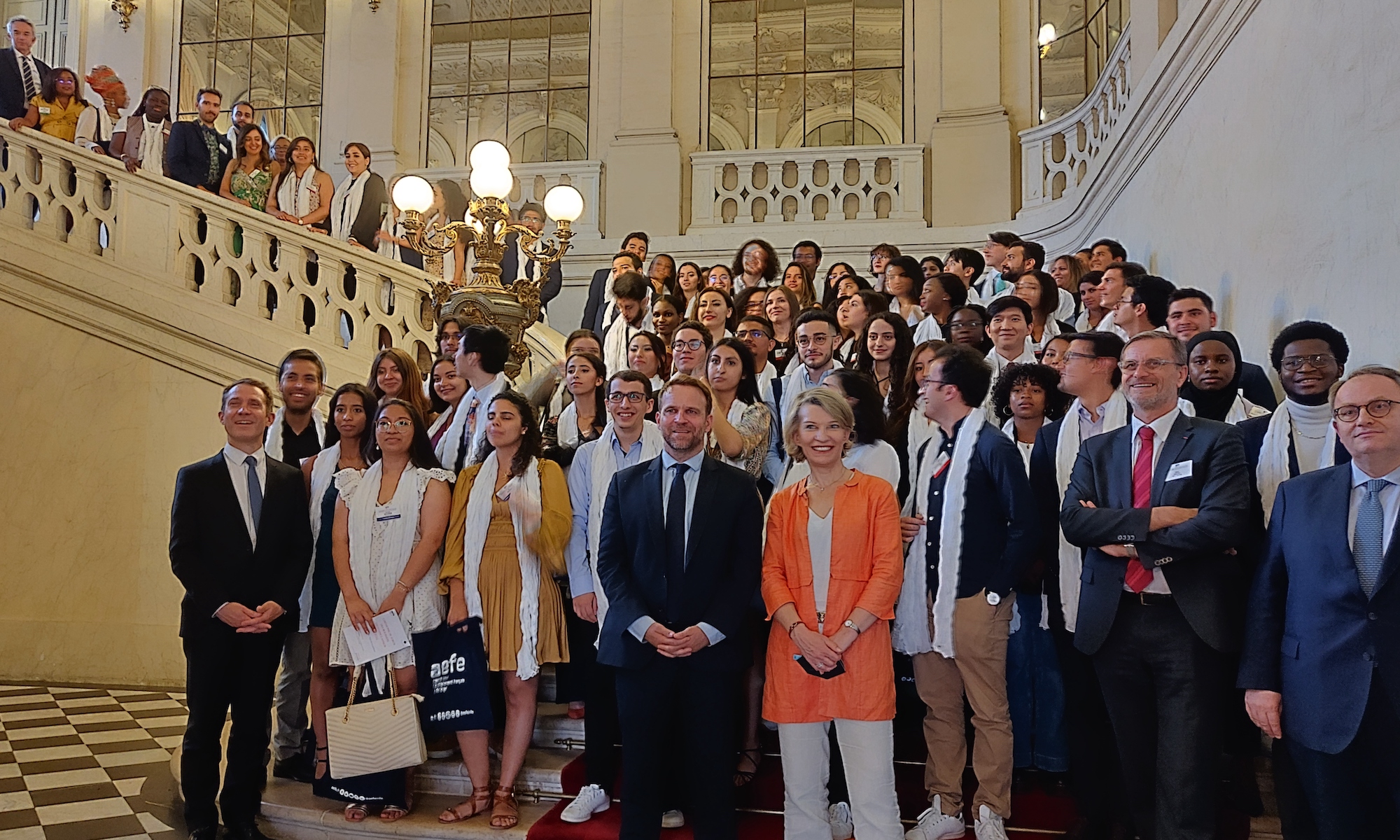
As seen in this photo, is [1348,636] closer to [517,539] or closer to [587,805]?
[587,805]

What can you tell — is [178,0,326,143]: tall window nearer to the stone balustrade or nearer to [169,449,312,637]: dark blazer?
the stone balustrade

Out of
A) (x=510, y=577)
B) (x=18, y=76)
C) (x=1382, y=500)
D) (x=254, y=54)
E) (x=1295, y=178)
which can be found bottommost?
(x=510, y=577)

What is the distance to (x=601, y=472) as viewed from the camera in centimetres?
404

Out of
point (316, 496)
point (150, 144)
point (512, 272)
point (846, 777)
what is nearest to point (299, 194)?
point (150, 144)

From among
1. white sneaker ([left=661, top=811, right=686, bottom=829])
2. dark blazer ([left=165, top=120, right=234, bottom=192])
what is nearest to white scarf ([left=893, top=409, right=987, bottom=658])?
white sneaker ([left=661, top=811, right=686, bottom=829])

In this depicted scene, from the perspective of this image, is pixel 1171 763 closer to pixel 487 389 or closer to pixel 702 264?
pixel 487 389

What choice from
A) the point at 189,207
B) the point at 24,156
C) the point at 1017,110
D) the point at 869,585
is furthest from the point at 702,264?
the point at 869,585

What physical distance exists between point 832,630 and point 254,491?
2.30 meters

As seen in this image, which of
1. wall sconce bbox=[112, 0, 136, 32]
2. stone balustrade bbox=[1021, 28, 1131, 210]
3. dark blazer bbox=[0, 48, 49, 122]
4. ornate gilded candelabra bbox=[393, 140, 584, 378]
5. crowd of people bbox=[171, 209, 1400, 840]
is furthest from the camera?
wall sconce bbox=[112, 0, 136, 32]

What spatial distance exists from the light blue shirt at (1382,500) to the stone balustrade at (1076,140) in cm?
545

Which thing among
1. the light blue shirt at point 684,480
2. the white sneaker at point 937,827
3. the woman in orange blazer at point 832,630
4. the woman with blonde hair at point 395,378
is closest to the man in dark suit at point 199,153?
the woman with blonde hair at point 395,378

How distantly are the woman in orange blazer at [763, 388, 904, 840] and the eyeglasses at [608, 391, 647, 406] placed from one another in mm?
739

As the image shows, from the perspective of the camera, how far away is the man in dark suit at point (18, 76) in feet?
26.6

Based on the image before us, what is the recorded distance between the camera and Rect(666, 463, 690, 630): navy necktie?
3.48 m
